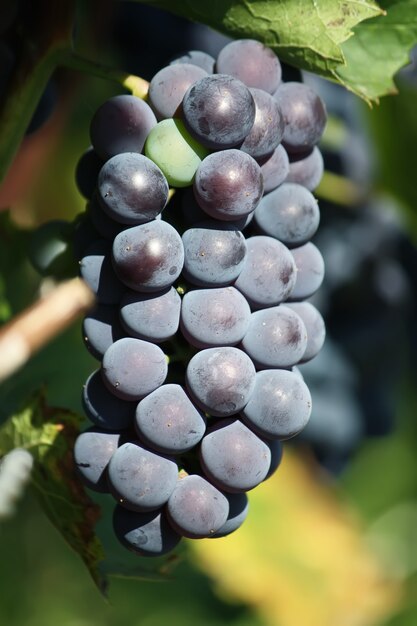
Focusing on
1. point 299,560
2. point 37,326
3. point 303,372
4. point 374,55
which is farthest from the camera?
point 299,560

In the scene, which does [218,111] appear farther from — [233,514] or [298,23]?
[233,514]

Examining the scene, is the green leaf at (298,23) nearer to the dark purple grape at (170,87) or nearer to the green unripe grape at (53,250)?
the dark purple grape at (170,87)

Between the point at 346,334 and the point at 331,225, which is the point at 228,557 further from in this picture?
the point at 331,225

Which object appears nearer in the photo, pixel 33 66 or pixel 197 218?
pixel 197 218

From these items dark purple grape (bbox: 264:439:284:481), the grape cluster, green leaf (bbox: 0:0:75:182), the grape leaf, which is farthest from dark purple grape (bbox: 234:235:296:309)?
the grape leaf

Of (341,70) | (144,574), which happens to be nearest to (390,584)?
(144,574)

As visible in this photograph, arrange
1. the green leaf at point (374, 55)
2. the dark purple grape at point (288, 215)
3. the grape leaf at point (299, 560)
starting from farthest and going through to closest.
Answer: the grape leaf at point (299, 560) → the green leaf at point (374, 55) → the dark purple grape at point (288, 215)

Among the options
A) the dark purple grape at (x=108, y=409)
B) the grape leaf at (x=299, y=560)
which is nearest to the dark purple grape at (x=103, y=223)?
the dark purple grape at (x=108, y=409)

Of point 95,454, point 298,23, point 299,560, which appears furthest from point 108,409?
point 299,560
